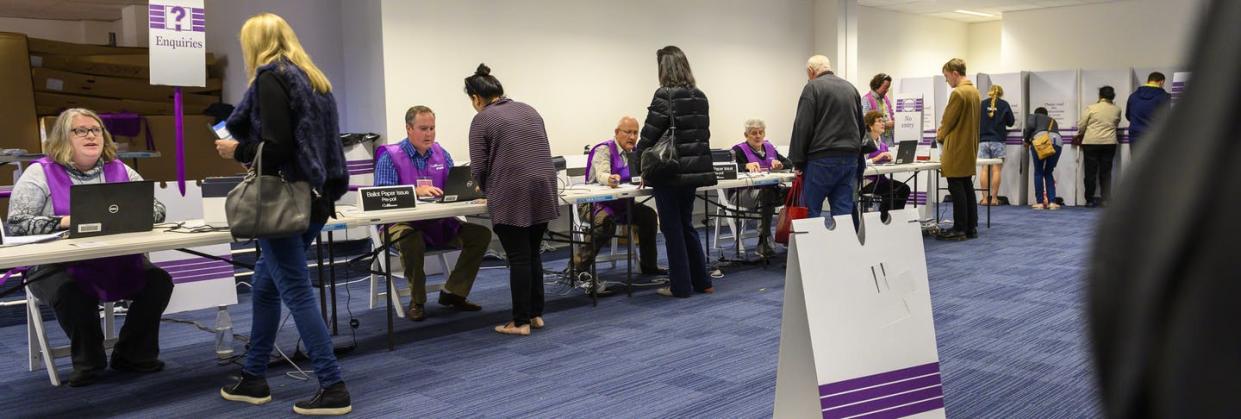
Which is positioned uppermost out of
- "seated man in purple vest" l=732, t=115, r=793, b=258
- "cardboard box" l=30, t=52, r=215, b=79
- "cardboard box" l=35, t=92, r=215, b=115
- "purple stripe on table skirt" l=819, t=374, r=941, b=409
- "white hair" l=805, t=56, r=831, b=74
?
"cardboard box" l=30, t=52, r=215, b=79

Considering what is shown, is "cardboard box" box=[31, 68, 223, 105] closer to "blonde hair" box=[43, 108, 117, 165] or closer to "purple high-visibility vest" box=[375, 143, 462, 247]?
"purple high-visibility vest" box=[375, 143, 462, 247]

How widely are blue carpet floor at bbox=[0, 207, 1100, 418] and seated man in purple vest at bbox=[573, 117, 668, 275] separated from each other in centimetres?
44

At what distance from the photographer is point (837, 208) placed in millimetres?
5180

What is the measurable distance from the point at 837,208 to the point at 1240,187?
4.95 m

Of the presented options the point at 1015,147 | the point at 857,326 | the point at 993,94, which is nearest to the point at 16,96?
the point at 857,326

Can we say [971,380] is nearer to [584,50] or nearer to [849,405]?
[849,405]

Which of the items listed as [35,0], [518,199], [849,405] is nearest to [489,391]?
[518,199]

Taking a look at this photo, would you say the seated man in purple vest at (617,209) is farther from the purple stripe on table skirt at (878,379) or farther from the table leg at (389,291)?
the purple stripe on table skirt at (878,379)

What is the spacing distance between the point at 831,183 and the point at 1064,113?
6.49 m

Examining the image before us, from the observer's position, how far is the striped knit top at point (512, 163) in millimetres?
3994

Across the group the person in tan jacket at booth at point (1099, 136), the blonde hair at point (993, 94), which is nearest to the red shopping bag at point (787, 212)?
the blonde hair at point (993, 94)

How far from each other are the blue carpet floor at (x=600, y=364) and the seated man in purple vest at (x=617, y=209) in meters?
0.44

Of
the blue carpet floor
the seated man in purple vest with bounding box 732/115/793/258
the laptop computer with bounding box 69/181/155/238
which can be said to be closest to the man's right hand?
the blue carpet floor

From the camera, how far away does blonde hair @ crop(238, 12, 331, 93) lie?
114 inches
